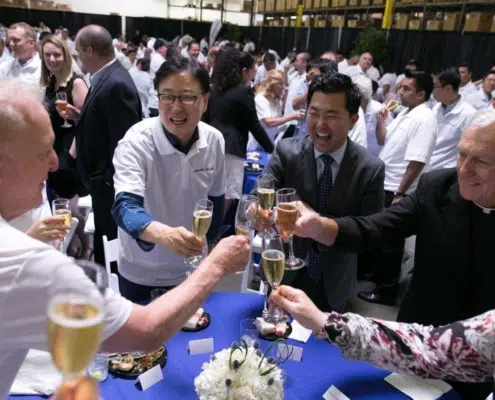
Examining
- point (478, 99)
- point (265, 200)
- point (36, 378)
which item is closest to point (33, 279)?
point (36, 378)

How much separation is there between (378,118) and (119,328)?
4.36 meters

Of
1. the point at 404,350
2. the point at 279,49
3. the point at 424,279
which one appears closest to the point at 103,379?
the point at 404,350

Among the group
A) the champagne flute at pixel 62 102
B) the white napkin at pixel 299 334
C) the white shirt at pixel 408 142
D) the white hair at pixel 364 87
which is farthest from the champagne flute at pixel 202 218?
the white hair at pixel 364 87

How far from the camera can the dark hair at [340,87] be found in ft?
6.97

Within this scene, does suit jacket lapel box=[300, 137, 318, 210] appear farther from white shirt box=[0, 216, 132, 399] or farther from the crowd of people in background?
white shirt box=[0, 216, 132, 399]

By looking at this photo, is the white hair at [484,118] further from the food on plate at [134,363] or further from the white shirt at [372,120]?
the white shirt at [372,120]

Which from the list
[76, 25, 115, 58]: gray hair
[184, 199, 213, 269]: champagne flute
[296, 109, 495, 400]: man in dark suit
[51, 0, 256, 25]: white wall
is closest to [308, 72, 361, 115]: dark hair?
[296, 109, 495, 400]: man in dark suit

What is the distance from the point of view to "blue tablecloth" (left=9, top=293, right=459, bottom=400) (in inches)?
57.5

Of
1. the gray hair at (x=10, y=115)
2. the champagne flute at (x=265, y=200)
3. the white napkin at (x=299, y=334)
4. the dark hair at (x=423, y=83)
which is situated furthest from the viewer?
the dark hair at (x=423, y=83)

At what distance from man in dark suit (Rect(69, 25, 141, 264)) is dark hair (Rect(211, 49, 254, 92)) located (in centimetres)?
138

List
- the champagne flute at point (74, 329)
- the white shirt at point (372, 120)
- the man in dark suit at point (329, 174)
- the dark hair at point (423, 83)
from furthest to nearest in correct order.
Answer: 1. the white shirt at point (372, 120)
2. the dark hair at point (423, 83)
3. the man in dark suit at point (329, 174)
4. the champagne flute at point (74, 329)

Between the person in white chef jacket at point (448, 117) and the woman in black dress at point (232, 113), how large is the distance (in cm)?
196

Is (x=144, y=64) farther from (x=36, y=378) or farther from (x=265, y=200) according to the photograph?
(x=36, y=378)

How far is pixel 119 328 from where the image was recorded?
1.07m
